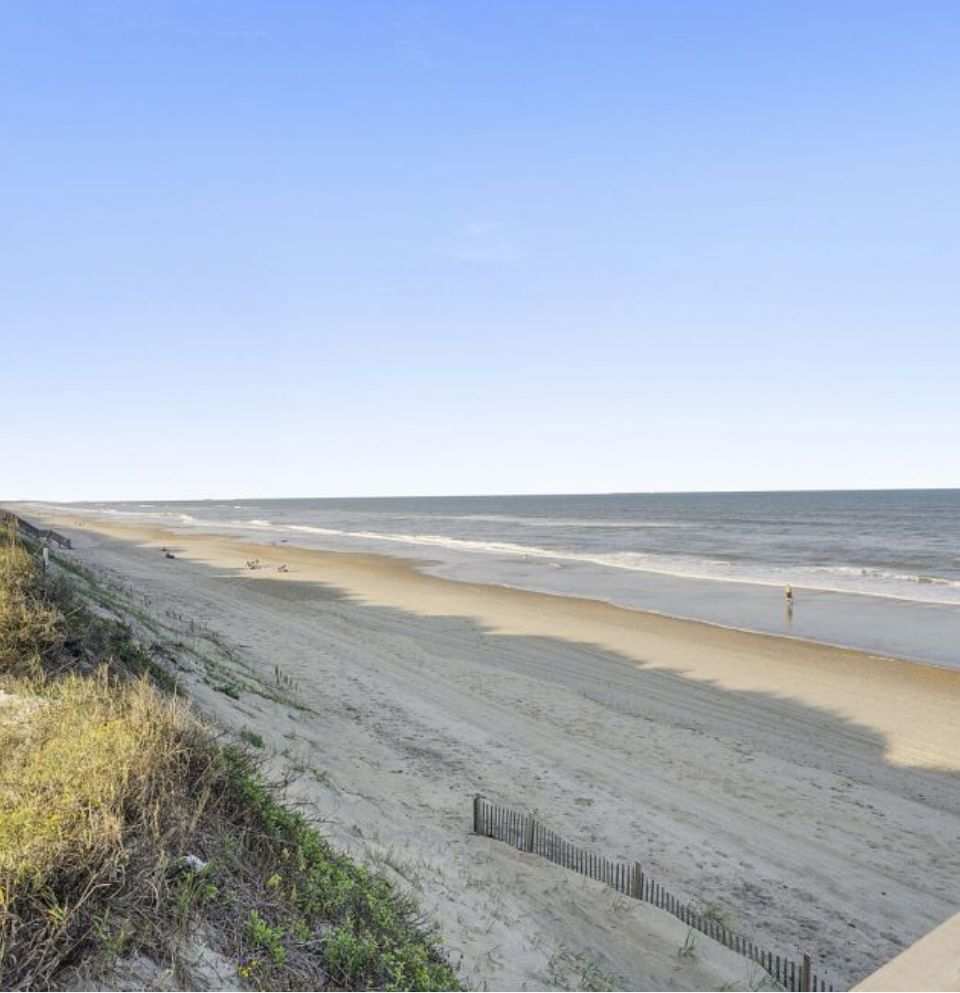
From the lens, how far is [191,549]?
→ 61.0 m

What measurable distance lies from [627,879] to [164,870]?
694 centimetres

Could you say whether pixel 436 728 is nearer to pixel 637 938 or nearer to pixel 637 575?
pixel 637 938

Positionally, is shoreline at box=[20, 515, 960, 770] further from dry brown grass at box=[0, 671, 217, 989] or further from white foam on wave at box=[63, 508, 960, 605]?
dry brown grass at box=[0, 671, 217, 989]

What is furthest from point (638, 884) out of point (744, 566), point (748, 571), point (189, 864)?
point (744, 566)

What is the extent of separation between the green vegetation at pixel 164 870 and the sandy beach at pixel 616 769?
1.61 meters

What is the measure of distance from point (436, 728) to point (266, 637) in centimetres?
1026

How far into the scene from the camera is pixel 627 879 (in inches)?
384

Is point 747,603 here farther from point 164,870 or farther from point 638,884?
point 164,870

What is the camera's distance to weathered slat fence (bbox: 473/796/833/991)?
26.6 feet

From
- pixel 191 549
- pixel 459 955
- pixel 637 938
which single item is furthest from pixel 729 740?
pixel 191 549

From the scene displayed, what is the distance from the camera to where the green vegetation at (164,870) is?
4285mm

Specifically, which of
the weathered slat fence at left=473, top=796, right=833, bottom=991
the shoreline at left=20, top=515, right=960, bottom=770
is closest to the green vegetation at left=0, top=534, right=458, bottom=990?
the weathered slat fence at left=473, top=796, right=833, bottom=991

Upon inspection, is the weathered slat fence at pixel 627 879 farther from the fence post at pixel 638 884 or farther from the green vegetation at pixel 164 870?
the green vegetation at pixel 164 870

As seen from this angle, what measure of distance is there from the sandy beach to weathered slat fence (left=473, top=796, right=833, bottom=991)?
0.32 metres
